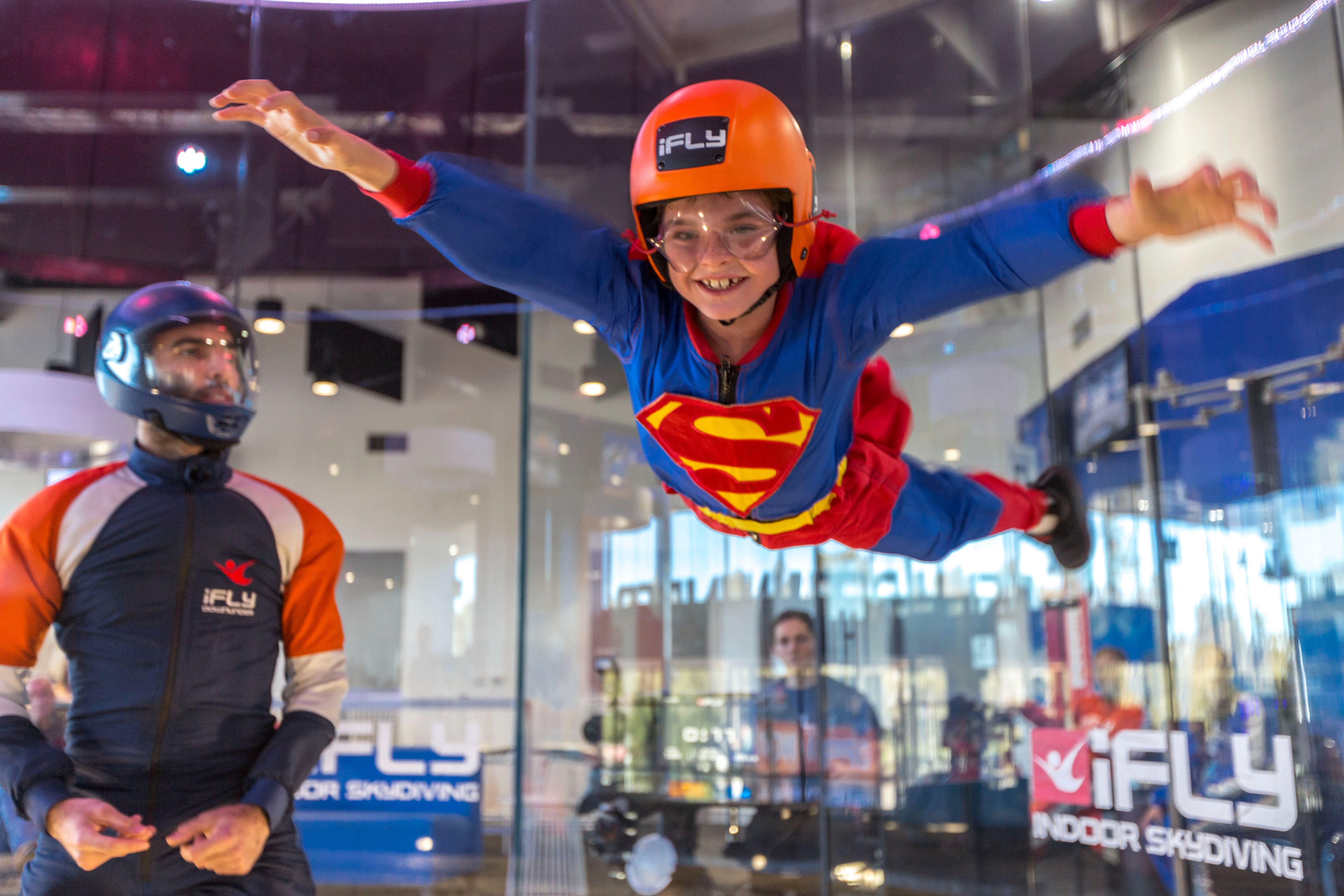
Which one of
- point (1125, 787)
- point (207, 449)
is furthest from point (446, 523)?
point (1125, 787)

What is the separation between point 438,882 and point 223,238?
11.0ft

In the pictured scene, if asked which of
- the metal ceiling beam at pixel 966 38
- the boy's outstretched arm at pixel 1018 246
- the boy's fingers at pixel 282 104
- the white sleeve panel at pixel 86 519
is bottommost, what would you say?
the white sleeve panel at pixel 86 519

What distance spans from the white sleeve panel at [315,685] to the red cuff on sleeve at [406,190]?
1110 millimetres

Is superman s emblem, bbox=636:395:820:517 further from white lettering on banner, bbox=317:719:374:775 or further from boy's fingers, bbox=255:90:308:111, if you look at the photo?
white lettering on banner, bbox=317:719:374:775

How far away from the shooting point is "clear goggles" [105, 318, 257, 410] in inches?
87.3

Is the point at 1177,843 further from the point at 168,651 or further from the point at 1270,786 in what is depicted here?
the point at 168,651

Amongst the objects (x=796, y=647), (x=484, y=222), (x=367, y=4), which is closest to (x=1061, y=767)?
(x=796, y=647)

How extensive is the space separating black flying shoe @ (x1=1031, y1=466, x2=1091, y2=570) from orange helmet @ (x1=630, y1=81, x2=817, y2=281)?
159 centimetres

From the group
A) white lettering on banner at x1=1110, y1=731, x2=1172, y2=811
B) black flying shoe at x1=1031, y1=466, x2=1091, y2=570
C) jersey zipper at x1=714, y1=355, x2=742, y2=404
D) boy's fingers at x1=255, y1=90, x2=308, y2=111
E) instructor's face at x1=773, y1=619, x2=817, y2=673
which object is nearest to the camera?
boy's fingers at x1=255, y1=90, x2=308, y2=111

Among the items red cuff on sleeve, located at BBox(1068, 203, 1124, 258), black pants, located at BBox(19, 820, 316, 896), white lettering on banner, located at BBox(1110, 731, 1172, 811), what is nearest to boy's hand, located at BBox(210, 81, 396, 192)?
red cuff on sleeve, located at BBox(1068, 203, 1124, 258)

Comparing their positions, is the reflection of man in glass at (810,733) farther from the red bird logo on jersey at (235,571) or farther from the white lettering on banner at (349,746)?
the red bird logo on jersey at (235,571)

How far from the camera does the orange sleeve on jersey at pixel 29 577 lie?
6.37 feet

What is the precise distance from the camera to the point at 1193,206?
1.34m

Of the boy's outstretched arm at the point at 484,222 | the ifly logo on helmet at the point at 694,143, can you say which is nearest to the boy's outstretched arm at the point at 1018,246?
the ifly logo on helmet at the point at 694,143
